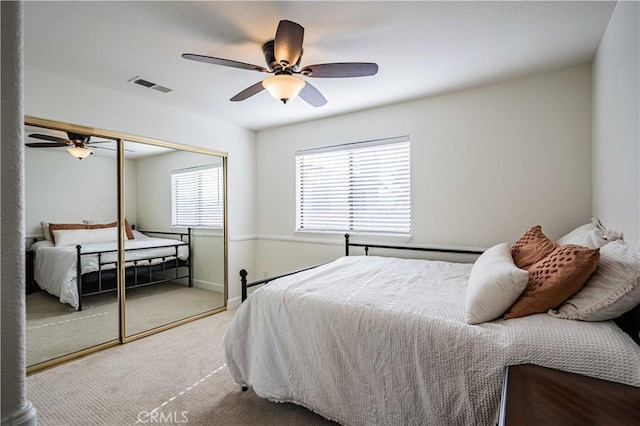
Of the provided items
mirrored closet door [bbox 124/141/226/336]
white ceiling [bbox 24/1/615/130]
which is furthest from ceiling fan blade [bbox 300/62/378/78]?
mirrored closet door [bbox 124/141/226/336]

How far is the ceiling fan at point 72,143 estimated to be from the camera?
94.6 inches

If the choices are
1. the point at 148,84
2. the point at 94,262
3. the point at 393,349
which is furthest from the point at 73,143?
the point at 393,349

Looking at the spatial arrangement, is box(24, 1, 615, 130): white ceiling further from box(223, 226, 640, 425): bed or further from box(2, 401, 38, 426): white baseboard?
box(2, 401, 38, 426): white baseboard

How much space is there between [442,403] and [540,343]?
0.48 m

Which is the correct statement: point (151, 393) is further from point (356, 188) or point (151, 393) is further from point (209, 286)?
point (356, 188)

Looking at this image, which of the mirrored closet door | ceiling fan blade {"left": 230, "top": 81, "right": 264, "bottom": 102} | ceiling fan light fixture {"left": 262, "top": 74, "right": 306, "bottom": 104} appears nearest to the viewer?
ceiling fan light fixture {"left": 262, "top": 74, "right": 306, "bottom": 104}

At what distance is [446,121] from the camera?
2.97 m

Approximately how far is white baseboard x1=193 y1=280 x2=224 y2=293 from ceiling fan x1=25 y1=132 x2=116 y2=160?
5.75 feet

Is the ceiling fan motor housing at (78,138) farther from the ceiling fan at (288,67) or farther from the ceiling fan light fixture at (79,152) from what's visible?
the ceiling fan at (288,67)

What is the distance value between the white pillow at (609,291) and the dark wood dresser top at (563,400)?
40cm

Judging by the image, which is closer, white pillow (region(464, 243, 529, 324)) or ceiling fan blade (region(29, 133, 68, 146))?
white pillow (region(464, 243, 529, 324))

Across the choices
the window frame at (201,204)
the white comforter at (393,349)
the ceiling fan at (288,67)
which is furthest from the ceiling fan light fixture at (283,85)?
the window frame at (201,204)

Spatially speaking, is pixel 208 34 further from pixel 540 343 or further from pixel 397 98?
pixel 540 343

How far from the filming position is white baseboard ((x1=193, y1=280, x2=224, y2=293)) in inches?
144
